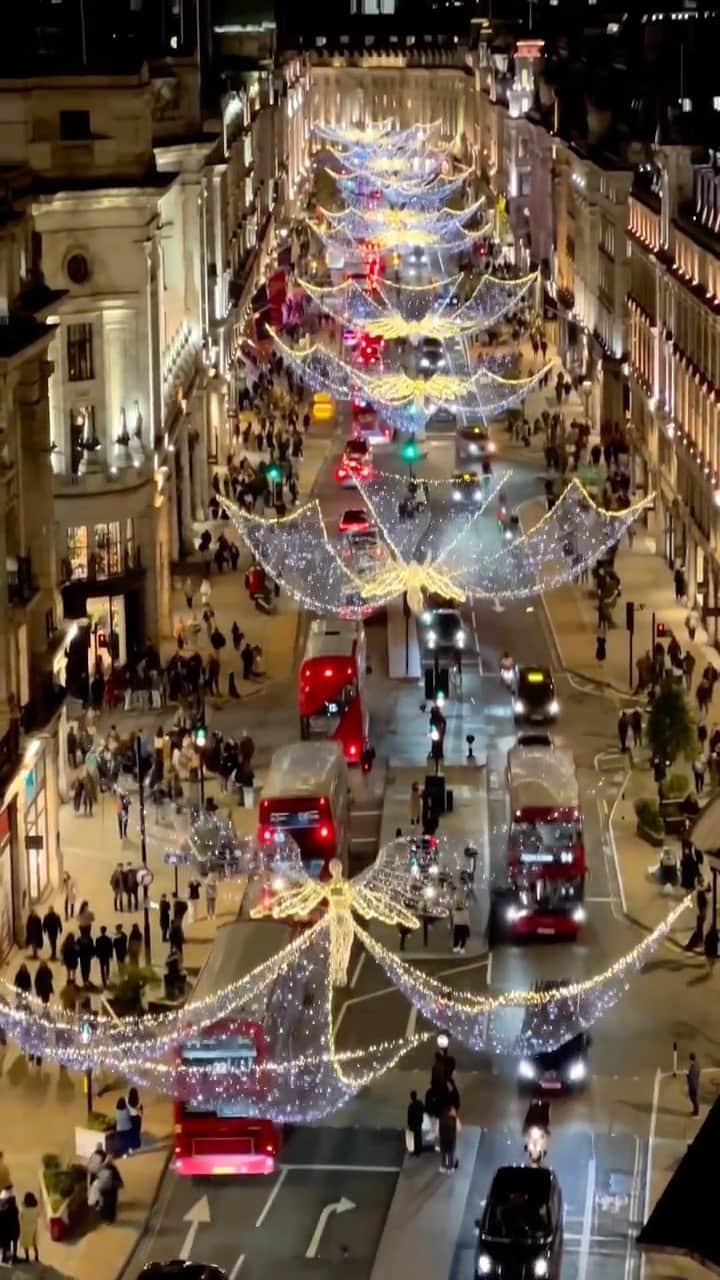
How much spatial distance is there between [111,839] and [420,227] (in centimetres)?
12884

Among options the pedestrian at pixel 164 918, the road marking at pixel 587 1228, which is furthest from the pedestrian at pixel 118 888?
the road marking at pixel 587 1228

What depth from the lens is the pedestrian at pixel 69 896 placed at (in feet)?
168

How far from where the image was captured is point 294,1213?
3819 cm

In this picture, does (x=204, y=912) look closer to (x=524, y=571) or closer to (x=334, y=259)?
(x=524, y=571)

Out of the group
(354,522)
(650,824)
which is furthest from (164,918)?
(354,522)

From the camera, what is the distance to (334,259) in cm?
17388

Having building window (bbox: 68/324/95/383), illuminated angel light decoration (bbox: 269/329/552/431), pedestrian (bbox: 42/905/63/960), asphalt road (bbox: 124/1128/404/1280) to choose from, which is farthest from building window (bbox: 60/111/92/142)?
illuminated angel light decoration (bbox: 269/329/552/431)

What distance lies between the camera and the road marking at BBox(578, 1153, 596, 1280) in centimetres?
3599

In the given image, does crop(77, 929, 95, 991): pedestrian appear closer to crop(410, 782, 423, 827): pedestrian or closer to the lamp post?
the lamp post

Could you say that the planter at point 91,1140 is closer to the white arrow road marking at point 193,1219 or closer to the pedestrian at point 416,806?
the white arrow road marking at point 193,1219

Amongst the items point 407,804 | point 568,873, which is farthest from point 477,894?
point 407,804

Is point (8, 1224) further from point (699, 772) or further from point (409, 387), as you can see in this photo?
point (409, 387)

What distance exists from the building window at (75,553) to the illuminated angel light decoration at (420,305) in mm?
61479

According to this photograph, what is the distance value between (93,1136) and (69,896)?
1222 centimetres
